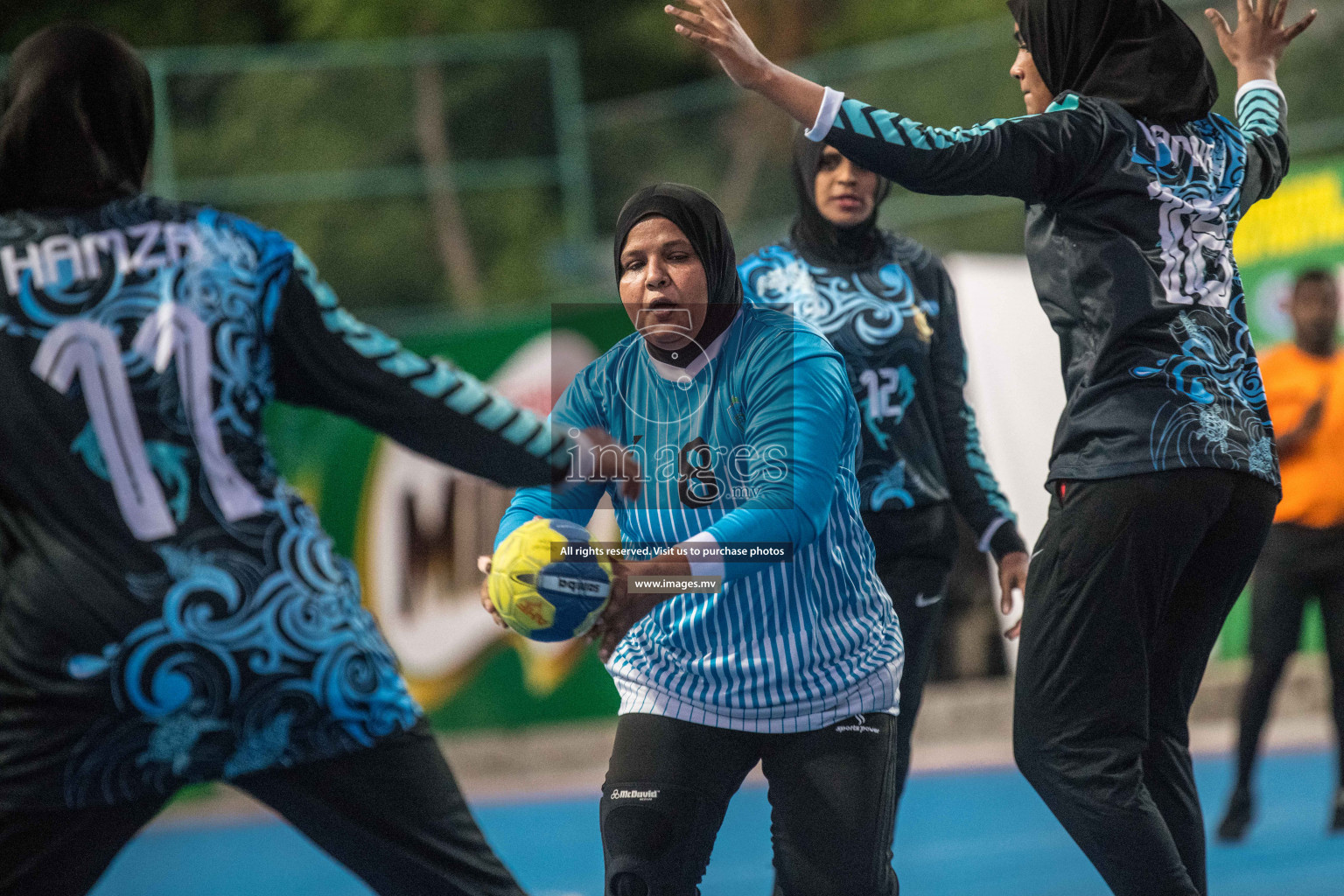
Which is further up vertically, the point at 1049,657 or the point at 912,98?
the point at 912,98

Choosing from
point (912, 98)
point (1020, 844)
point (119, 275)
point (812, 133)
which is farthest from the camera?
point (912, 98)

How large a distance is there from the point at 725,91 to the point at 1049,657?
10766mm

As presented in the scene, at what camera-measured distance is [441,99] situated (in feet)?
46.3

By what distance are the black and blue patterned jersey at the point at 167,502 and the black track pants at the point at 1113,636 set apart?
1252mm

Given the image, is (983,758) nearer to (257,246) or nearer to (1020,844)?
(1020,844)

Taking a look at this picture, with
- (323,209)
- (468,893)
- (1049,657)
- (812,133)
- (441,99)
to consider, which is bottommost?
(468,893)

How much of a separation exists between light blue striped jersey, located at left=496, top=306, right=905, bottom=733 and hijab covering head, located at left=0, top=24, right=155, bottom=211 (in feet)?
3.48

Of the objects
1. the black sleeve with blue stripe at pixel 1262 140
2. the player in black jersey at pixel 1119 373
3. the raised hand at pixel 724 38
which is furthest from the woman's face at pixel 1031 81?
the raised hand at pixel 724 38

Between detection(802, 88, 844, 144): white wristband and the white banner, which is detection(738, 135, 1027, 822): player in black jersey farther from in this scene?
the white banner

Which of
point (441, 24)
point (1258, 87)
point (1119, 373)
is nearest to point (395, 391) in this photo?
point (1119, 373)

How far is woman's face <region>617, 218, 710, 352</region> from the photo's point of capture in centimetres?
321

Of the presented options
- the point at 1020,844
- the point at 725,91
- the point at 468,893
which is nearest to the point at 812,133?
the point at 468,893

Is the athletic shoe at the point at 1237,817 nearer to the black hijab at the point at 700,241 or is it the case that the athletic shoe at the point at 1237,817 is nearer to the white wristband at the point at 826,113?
the black hijab at the point at 700,241

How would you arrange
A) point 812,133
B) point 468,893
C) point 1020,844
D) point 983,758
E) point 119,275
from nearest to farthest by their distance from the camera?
point 119,275, point 468,893, point 812,133, point 1020,844, point 983,758
